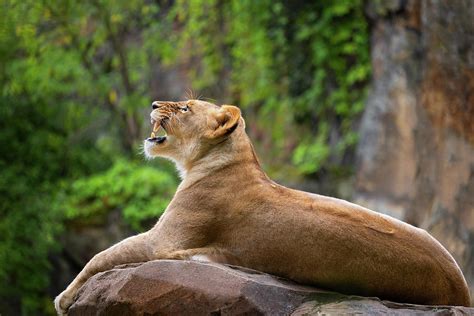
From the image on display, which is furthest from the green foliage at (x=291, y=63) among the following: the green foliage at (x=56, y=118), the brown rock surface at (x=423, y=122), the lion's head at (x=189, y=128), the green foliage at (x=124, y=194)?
the lion's head at (x=189, y=128)

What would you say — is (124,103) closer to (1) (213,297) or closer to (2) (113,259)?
(2) (113,259)

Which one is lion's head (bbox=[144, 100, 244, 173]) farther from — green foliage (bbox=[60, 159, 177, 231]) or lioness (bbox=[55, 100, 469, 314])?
green foliage (bbox=[60, 159, 177, 231])

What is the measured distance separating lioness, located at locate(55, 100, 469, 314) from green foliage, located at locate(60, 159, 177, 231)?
8146mm

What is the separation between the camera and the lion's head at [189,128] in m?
6.24

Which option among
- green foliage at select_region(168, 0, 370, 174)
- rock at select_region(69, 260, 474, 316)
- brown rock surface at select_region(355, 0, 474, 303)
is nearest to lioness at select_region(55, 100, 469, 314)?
rock at select_region(69, 260, 474, 316)

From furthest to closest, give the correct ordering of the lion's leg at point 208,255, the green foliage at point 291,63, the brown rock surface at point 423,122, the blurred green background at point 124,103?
1. the green foliage at point 291,63
2. the blurred green background at point 124,103
3. the brown rock surface at point 423,122
4. the lion's leg at point 208,255

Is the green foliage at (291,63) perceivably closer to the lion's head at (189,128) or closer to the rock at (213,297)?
the lion's head at (189,128)

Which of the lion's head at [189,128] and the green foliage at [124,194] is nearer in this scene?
the lion's head at [189,128]

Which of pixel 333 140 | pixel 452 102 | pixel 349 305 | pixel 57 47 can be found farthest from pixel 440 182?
pixel 57 47

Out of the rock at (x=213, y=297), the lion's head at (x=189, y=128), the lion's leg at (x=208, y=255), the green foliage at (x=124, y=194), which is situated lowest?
the green foliage at (x=124, y=194)

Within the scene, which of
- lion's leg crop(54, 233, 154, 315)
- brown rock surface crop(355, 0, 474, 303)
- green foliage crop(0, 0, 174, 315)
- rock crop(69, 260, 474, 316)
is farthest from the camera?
green foliage crop(0, 0, 174, 315)

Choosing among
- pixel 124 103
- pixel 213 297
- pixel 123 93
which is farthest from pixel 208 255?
pixel 123 93

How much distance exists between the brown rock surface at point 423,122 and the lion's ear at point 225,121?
520 cm

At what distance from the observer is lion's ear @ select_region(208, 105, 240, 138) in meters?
6.18
